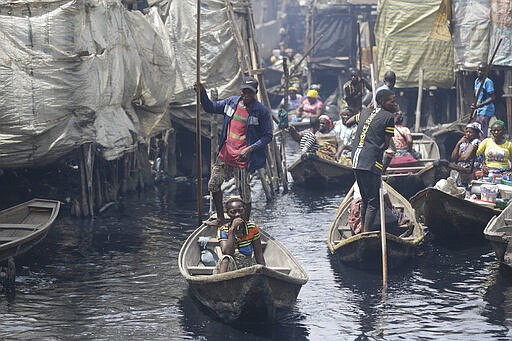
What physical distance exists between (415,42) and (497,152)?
31.1 ft

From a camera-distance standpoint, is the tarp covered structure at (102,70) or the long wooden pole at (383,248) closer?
the long wooden pole at (383,248)

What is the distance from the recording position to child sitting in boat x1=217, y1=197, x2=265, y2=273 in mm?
9031

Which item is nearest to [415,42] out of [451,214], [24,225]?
[451,214]

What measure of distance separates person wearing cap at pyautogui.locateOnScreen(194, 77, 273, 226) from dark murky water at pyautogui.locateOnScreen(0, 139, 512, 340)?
1.27 meters

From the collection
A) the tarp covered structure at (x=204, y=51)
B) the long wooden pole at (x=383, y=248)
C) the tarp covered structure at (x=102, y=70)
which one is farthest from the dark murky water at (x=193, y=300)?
the tarp covered structure at (x=204, y=51)

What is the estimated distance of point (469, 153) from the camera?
14.4m

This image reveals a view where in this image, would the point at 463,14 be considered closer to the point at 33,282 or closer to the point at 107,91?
the point at 107,91

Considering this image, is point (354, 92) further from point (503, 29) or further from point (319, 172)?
point (503, 29)

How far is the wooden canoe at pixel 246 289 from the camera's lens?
858 cm

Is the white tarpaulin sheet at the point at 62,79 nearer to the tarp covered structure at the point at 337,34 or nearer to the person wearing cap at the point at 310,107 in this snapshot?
the person wearing cap at the point at 310,107

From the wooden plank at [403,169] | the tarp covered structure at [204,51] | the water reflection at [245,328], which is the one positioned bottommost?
the water reflection at [245,328]

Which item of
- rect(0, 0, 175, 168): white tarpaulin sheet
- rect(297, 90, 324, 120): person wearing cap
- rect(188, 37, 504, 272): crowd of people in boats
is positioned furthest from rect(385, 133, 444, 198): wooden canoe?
rect(297, 90, 324, 120): person wearing cap

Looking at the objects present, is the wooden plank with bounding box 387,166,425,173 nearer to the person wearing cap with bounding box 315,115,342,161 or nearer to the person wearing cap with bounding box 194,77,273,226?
the person wearing cap with bounding box 315,115,342,161

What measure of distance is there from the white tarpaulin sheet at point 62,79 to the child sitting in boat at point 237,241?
4.90 m
